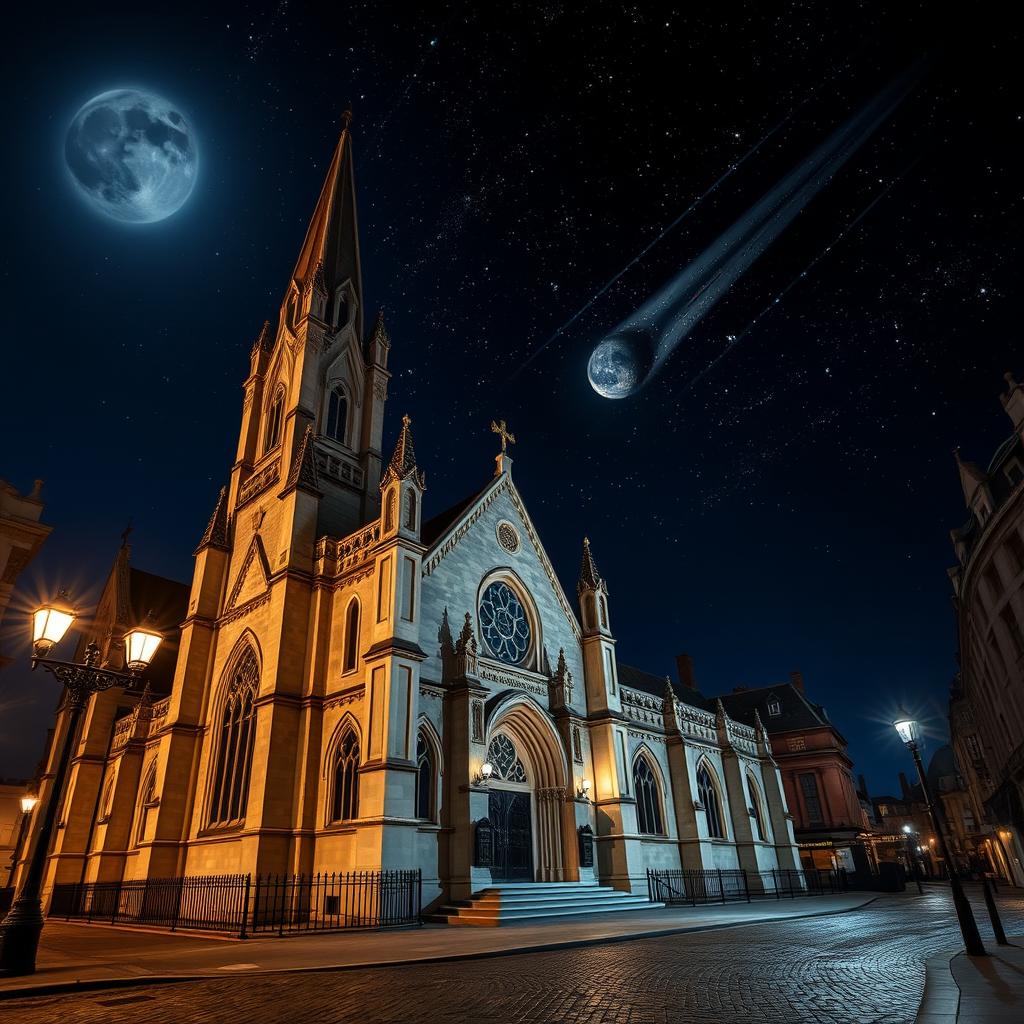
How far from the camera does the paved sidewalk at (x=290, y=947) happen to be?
9.67 meters

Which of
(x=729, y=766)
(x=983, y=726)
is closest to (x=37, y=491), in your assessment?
(x=729, y=766)

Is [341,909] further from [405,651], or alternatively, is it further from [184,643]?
[184,643]

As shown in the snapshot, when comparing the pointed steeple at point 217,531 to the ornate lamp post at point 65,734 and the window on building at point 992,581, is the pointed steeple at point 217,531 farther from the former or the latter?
the window on building at point 992,581

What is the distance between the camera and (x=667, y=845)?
30.1m

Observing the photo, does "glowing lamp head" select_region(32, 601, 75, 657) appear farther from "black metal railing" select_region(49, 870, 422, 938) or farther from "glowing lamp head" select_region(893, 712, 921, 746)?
"glowing lamp head" select_region(893, 712, 921, 746)

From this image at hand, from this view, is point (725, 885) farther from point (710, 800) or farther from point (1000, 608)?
point (1000, 608)

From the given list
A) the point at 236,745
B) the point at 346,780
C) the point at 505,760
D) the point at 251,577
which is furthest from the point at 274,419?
the point at 505,760

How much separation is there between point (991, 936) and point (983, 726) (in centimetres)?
3301

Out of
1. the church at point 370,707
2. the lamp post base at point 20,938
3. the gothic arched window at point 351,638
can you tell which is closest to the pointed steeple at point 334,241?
A: the church at point 370,707

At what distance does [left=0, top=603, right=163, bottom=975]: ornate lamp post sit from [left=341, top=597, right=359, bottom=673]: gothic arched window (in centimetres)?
1067

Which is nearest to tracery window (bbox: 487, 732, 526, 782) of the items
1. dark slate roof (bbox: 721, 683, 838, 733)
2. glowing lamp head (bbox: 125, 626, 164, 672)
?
glowing lamp head (bbox: 125, 626, 164, 672)

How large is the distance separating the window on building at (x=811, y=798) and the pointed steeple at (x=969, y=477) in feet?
95.7

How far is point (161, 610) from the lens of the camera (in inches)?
1591

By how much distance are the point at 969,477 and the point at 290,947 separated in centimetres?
3076
